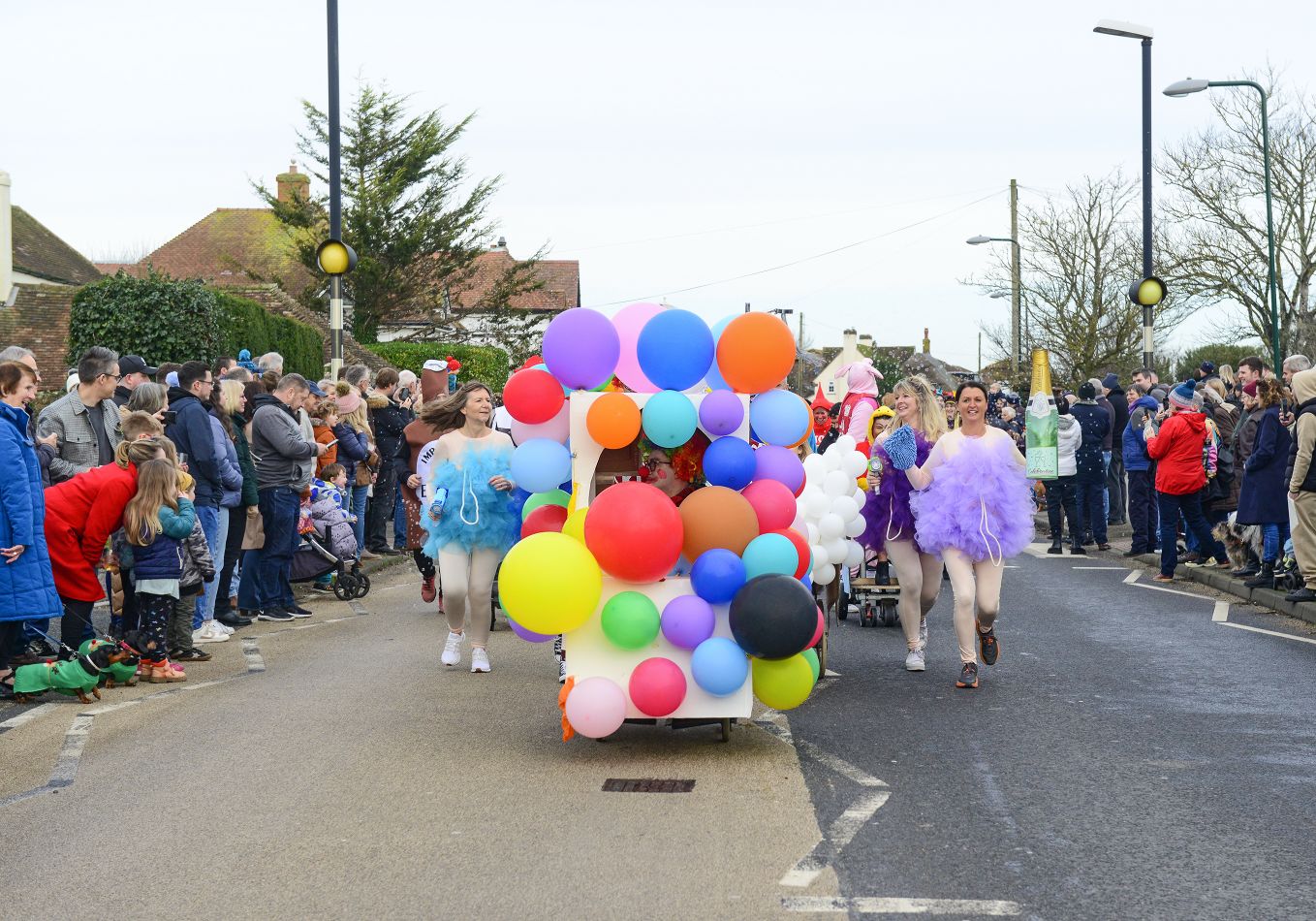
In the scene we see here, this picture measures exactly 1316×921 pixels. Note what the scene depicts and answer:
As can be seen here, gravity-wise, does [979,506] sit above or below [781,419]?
below

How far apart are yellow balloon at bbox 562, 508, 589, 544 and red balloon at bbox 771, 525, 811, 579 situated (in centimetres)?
101

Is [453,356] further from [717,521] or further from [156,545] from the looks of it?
[717,521]

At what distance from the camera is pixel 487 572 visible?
10172mm

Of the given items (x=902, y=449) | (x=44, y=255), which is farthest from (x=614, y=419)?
(x=44, y=255)

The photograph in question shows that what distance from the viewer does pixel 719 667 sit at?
7.43 m

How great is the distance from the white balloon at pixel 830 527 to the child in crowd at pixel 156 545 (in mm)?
4276

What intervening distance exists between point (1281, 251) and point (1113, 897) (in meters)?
37.5

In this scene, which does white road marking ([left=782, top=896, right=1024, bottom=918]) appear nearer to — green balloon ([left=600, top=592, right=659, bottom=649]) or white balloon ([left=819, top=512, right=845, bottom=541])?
green balloon ([left=600, top=592, right=659, bottom=649])

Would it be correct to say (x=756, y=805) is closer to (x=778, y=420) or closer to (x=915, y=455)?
(x=778, y=420)

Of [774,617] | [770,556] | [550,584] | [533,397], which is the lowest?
[774,617]

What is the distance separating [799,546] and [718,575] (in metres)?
0.63

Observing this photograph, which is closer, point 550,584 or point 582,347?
point 550,584

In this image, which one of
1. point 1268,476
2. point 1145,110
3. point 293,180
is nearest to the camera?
point 1268,476

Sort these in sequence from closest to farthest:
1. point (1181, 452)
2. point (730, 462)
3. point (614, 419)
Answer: point (614, 419)
point (730, 462)
point (1181, 452)
